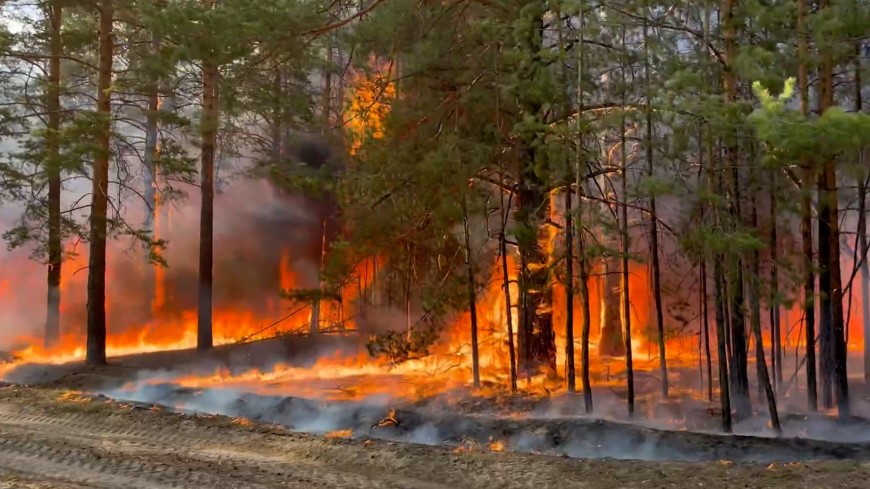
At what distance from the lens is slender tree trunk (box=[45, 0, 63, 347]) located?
12.8m

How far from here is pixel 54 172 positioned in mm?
12836

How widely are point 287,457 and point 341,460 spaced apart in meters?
0.61

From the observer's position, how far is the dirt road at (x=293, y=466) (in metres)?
6.47

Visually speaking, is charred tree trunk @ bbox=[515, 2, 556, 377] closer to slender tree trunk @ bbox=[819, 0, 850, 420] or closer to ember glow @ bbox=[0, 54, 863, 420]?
ember glow @ bbox=[0, 54, 863, 420]

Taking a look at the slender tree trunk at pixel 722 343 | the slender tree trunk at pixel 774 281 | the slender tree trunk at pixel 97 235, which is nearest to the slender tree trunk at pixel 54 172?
the slender tree trunk at pixel 97 235

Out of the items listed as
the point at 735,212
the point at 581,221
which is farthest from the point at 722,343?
the point at 581,221

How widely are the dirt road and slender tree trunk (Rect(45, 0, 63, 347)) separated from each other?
221 inches

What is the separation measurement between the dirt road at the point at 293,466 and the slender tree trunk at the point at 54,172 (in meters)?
5.61

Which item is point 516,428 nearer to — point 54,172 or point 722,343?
point 722,343

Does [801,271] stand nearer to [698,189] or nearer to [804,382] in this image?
[698,189]

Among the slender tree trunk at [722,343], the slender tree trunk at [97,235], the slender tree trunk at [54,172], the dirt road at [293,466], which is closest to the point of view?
the dirt road at [293,466]

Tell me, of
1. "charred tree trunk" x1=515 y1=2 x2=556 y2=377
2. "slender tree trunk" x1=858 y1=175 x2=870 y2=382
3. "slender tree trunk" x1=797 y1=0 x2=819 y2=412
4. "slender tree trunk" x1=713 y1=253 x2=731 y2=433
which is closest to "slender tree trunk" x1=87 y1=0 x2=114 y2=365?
"charred tree trunk" x1=515 y1=2 x2=556 y2=377

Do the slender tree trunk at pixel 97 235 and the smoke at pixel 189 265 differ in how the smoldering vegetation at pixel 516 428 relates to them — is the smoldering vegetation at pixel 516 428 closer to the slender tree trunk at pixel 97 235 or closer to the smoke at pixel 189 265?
the slender tree trunk at pixel 97 235

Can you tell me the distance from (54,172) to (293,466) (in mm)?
8800
